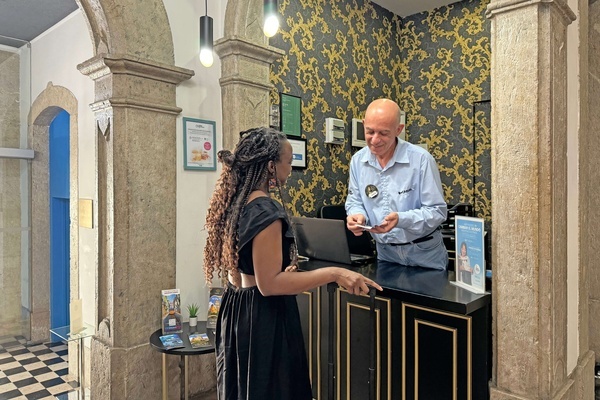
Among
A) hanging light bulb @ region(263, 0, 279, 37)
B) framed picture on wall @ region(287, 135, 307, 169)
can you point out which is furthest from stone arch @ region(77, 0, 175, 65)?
framed picture on wall @ region(287, 135, 307, 169)

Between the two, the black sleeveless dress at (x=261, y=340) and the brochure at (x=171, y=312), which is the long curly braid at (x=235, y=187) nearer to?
the black sleeveless dress at (x=261, y=340)

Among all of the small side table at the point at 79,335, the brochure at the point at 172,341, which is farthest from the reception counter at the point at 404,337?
the small side table at the point at 79,335

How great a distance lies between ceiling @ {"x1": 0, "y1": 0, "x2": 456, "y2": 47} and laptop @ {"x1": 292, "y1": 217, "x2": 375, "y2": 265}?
3199 mm

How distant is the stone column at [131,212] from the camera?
2670 mm

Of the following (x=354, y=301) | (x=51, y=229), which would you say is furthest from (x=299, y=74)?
(x=51, y=229)

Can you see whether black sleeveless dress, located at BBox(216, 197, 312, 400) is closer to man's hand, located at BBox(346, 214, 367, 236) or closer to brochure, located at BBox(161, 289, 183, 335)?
man's hand, located at BBox(346, 214, 367, 236)

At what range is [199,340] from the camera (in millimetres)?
2592

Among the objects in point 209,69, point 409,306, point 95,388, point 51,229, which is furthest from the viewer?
point 51,229

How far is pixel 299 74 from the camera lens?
410cm

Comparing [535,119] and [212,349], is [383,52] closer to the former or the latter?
[535,119]

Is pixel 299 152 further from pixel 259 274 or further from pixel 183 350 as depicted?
pixel 259 274

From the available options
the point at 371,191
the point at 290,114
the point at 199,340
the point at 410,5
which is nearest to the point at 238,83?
the point at 290,114

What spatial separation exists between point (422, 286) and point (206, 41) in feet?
6.44

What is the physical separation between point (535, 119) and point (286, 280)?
124 cm
